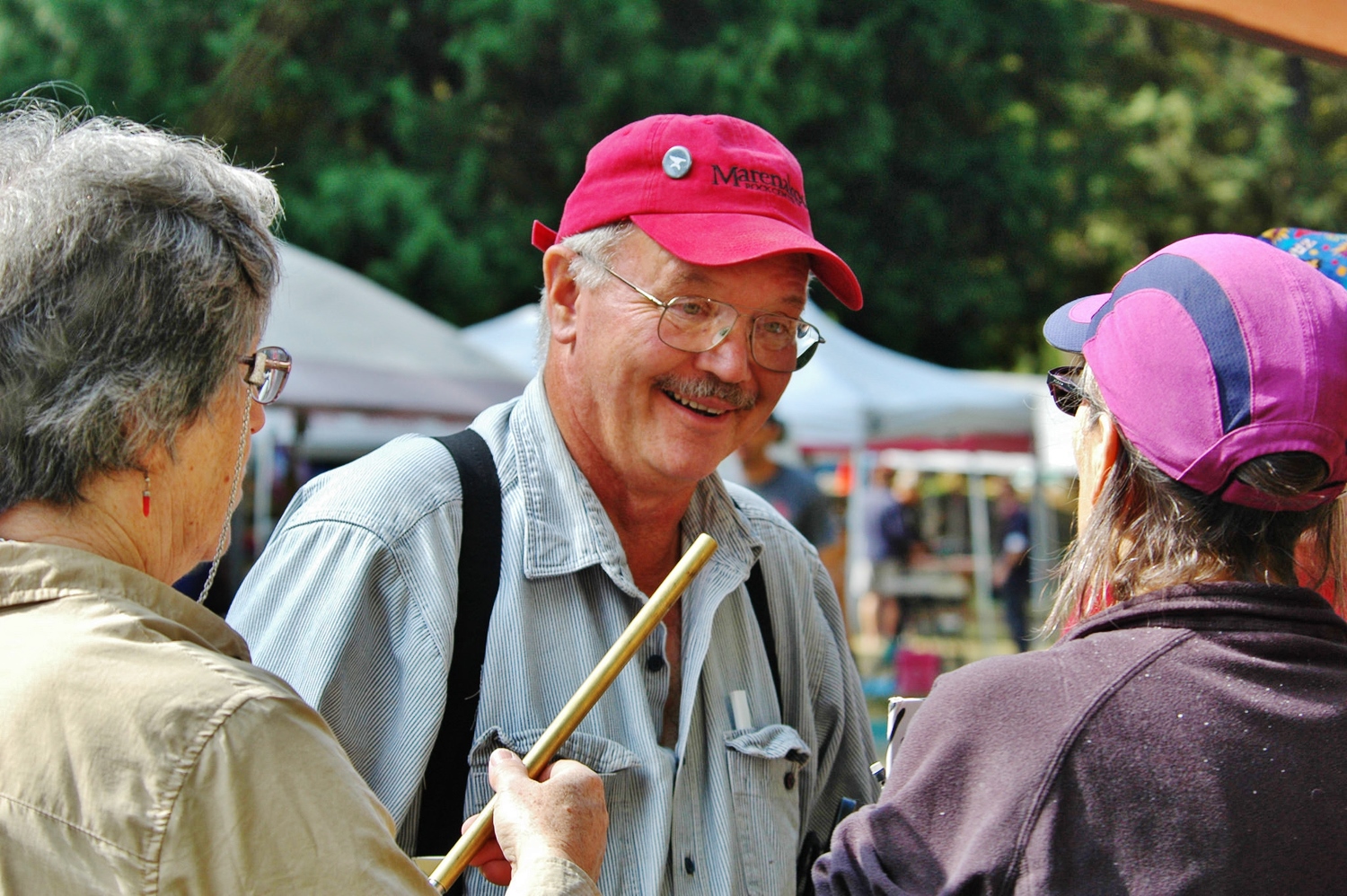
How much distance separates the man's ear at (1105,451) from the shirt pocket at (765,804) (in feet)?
2.19

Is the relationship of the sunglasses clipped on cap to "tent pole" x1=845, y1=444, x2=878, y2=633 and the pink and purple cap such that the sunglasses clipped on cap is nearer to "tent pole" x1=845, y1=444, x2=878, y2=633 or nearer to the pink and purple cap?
the pink and purple cap

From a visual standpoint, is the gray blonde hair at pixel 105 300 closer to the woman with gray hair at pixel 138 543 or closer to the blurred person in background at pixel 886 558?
the woman with gray hair at pixel 138 543

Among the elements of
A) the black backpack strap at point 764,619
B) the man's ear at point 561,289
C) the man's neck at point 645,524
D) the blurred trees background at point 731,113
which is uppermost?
the blurred trees background at point 731,113

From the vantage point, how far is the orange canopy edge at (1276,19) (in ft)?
6.50

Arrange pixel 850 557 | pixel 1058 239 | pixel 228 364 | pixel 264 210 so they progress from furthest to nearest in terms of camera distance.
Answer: pixel 1058 239
pixel 850 557
pixel 264 210
pixel 228 364

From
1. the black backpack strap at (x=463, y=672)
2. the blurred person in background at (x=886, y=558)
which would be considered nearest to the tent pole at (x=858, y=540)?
the blurred person in background at (x=886, y=558)

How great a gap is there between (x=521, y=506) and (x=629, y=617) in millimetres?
235

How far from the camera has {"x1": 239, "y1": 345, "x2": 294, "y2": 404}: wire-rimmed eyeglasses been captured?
134 centimetres

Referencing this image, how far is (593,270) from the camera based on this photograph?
1993 millimetres

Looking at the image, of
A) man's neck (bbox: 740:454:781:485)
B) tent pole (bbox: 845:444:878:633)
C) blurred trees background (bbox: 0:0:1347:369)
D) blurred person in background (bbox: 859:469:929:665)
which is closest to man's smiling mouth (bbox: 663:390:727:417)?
man's neck (bbox: 740:454:781:485)

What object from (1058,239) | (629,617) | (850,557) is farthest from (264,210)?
(1058,239)

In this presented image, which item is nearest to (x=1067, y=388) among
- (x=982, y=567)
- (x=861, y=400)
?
(x=861, y=400)

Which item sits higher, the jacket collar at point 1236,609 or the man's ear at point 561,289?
the man's ear at point 561,289

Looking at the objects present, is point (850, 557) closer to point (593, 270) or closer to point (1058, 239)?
point (1058, 239)
